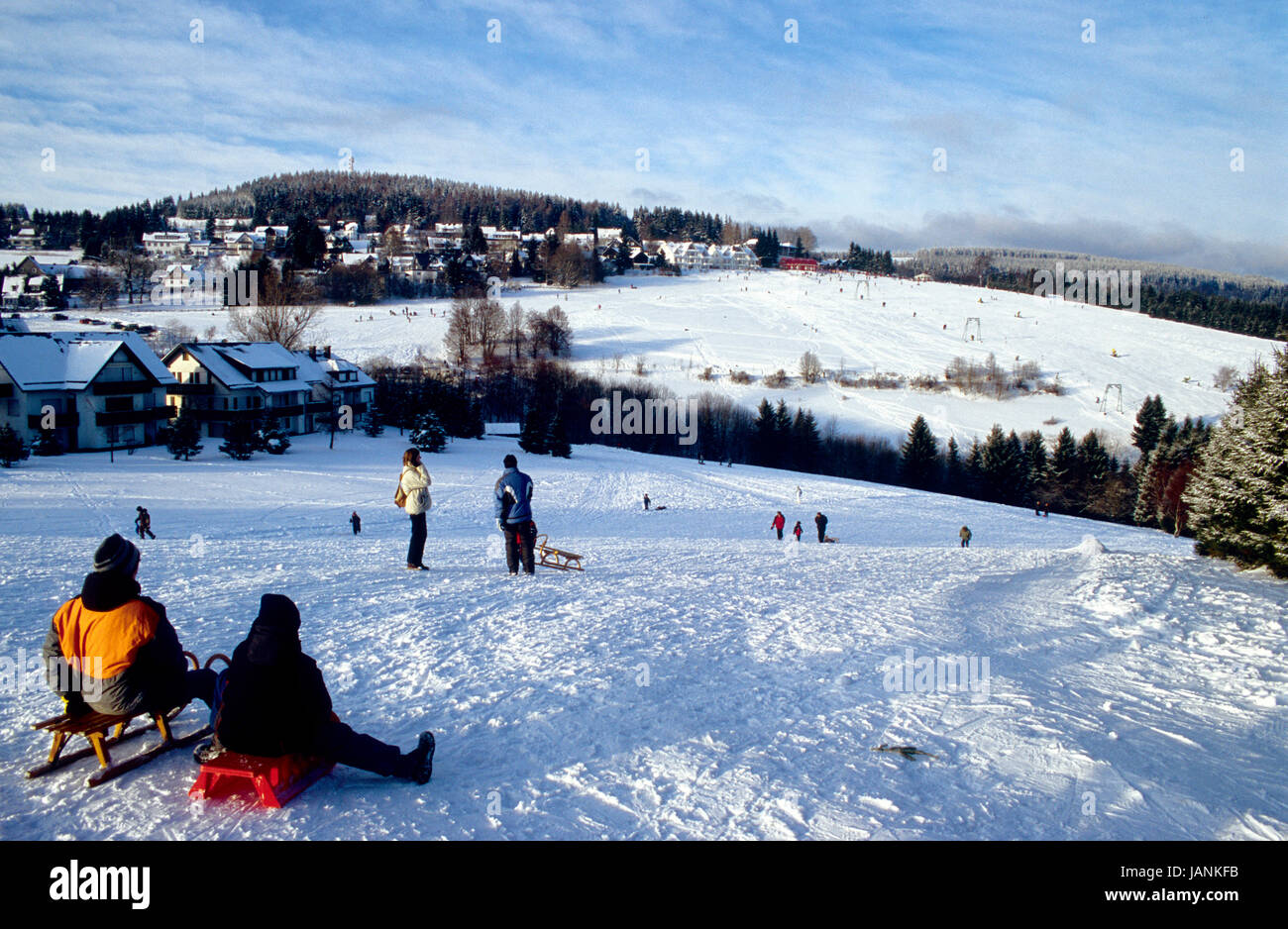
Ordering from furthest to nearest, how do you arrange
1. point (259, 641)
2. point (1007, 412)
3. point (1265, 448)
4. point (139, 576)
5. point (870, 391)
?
point (870, 391), point (1007, 412), point (1265, 448), point (139, 576), point (259, 641)

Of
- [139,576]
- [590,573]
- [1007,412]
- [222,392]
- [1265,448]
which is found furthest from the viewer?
[1007,412]

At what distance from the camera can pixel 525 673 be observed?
7711 millimetres

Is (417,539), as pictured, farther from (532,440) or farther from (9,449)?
(532,440)

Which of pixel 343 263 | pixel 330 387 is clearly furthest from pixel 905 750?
pixel 343 263

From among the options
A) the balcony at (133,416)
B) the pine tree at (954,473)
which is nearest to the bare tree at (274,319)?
the balcony at (133,416)

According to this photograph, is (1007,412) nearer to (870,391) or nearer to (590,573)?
(870,391)

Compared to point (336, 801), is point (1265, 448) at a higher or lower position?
higher

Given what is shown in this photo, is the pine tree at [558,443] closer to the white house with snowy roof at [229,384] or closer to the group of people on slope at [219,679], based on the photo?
the white house with snowy roof at [229,384]

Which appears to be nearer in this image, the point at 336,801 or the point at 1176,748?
the point at 336,801

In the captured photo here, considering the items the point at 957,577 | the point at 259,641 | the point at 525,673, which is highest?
the point at 259,641

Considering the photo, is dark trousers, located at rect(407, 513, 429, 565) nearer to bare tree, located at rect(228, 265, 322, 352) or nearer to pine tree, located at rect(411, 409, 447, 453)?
pine tree, located at rect(411, 409, 447, 453)

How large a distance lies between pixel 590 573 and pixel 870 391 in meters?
78.8

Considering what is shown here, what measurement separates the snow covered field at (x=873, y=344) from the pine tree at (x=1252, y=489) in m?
56.8
